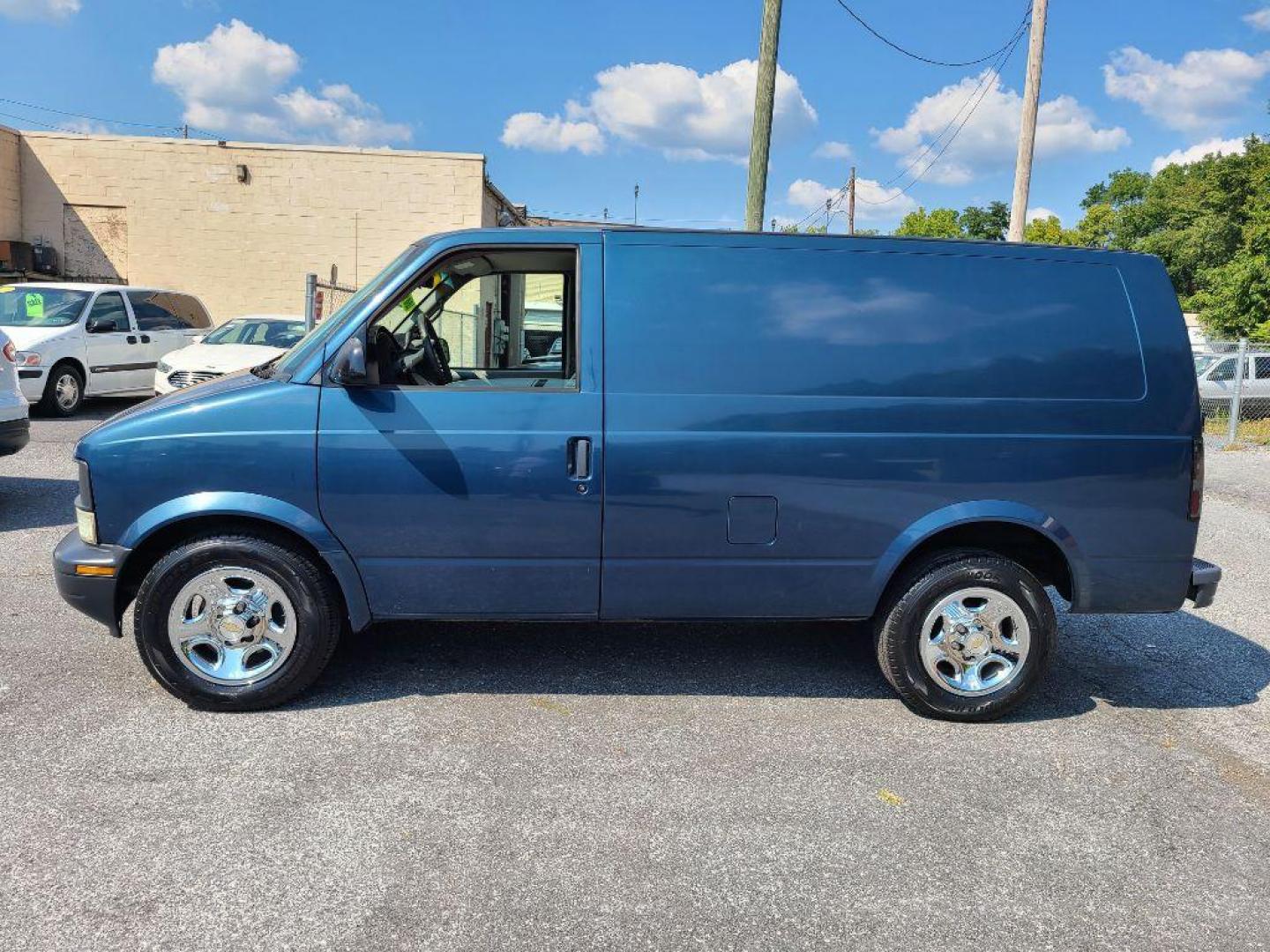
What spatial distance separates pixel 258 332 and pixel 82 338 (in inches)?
89.5

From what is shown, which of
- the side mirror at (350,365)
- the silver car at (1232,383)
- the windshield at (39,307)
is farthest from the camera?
the silver car at (1232,383)

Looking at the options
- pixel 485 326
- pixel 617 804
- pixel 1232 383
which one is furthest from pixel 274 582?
pixel 1232 383

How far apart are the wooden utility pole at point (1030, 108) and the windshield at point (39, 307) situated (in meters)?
13.9

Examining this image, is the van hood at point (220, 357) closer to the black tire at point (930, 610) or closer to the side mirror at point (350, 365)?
the side mirror at point (350, 365)

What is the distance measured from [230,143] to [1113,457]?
69.1ft

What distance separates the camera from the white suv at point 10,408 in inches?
288

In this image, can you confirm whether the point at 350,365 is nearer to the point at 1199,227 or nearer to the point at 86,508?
the point at 86,508

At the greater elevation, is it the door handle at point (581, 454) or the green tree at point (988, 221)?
the green tree at point (988, 221)

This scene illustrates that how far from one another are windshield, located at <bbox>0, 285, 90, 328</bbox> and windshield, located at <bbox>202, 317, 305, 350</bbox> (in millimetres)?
1764

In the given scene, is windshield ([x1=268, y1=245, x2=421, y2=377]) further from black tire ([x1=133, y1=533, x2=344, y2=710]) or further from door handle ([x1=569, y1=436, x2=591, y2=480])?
door handle ([x1=569, y1=436, x2=591, y2=480])

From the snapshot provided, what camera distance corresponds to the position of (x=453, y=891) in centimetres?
284

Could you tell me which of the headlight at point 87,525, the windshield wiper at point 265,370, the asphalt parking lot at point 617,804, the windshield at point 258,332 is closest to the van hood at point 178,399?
the windshield wiper at point 265,370

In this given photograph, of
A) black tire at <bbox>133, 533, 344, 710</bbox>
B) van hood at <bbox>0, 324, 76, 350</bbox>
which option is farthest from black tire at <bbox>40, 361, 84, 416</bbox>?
black tire at <bbox>133, 533, 344, 710</bbox>

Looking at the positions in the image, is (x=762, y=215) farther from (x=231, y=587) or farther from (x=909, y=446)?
(x=231, y=587)
